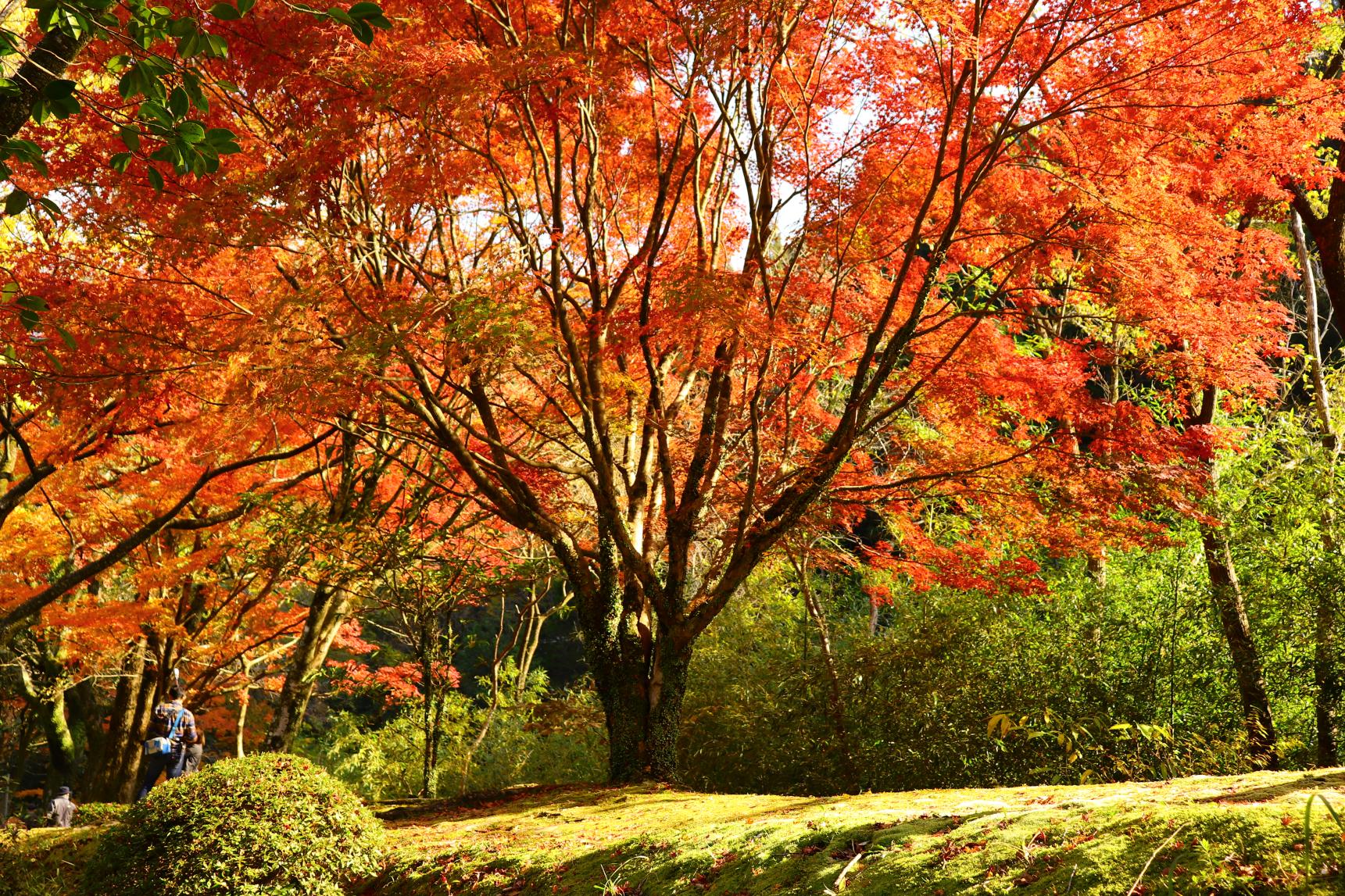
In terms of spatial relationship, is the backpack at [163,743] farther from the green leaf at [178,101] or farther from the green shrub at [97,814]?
the green leaf at [178,101]

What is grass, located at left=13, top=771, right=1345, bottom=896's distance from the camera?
280 cm

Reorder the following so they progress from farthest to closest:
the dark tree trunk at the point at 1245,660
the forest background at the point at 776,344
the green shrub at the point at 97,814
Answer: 1. the green shrub at the point at 97,814
2. the forest background at the point at 776,344
3. the dark tree trunk at the point at 1245,660

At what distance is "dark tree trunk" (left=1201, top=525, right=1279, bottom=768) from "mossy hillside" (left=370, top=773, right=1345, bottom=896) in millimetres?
2199

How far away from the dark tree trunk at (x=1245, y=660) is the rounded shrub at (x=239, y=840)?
5.60 metres

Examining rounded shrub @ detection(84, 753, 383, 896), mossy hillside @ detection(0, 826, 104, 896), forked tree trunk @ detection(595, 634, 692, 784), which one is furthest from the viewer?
forked tree trunk @ detection(595, 634, 692, 784)

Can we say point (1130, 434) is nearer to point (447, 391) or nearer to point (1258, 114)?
point (1258, 114)

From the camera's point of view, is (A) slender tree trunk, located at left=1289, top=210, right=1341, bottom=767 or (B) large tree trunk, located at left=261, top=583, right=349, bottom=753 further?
(B) large tree trunk, located at left=261, top=583, right=349, bottom=753

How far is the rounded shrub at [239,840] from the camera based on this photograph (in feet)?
16.9

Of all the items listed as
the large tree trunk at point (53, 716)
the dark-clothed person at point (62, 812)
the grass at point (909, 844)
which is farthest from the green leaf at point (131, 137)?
the large tree trunk at point (53, 716)

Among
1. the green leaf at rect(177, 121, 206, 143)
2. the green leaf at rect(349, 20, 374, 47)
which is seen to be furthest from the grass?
the green leaf at rect(177, 121, 206, 143)

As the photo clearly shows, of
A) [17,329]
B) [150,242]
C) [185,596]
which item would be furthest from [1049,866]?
[185,596]

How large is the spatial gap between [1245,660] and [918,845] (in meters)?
3.69

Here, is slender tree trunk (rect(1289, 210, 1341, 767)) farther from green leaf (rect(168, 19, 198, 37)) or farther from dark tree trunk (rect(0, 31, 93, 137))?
dark tree trunk (rect(0, 31, 93, 137))

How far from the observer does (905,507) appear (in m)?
9.45
